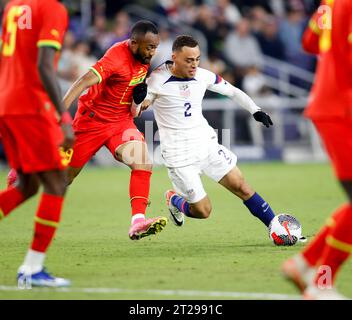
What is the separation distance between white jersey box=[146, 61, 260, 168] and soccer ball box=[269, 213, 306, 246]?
1.00 metres

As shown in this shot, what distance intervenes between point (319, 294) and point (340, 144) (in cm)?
97

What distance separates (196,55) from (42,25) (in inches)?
111

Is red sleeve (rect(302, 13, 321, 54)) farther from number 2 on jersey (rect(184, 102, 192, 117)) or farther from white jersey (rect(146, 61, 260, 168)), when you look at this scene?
number 2 on jersey (rect(184, 102, 192, 117))

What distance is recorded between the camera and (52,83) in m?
6.64

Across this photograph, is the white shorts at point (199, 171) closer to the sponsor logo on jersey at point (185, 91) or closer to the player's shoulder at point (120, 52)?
the sponsor logo on jersey at point (185, 91)

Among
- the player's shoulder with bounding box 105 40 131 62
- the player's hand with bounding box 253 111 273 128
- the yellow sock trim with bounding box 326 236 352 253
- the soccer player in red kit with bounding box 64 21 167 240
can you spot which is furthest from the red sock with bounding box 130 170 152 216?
the yellow sock trim with bounding box 326 236 352 253

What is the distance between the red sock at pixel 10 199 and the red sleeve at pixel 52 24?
4.28 feet

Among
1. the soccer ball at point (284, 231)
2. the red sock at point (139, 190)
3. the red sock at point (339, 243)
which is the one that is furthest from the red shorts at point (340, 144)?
the red sock at point (139, 190)

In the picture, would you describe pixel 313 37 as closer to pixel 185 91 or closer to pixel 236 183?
pixel 236 183

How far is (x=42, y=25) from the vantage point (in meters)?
6.72

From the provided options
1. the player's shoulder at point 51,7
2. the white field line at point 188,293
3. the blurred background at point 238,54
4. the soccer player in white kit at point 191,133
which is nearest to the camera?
the white field line at point 188,293

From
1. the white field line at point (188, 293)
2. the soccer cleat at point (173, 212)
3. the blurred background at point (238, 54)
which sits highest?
the white field line at point (188, 293)

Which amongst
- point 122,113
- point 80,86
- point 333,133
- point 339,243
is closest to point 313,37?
point 333,133

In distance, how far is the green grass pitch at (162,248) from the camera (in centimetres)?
685
